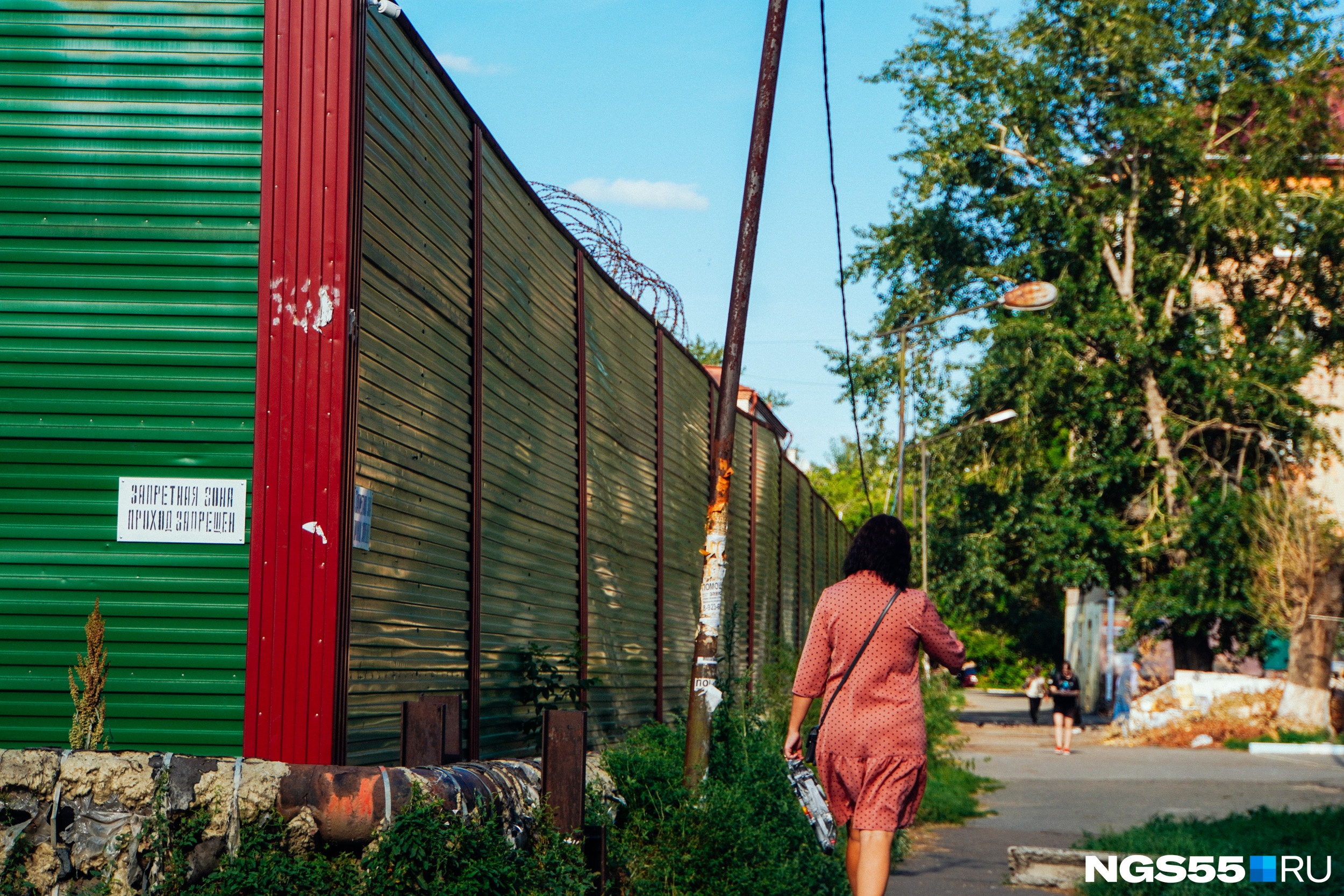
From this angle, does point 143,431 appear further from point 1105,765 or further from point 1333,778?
point 1105,765

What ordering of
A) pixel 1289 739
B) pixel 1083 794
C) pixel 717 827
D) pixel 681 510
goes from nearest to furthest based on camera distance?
pixel 717 827 < pixel 681 510 < pixel 1083 794 < pixel 1289 739

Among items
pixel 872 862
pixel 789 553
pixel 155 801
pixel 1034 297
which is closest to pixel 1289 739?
pixel 1034 297

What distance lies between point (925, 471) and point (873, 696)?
24.2 m

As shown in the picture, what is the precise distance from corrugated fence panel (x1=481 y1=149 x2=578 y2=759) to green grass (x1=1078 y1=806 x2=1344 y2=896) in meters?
3.89

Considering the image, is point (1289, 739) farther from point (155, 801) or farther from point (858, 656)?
point (155, 801)

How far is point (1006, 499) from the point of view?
102ft

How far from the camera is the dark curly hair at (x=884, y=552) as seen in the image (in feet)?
19.0

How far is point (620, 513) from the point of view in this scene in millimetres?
9570

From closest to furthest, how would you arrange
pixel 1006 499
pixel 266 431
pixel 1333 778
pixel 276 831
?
pixel 276 831
pixel 266 431
pixel 1333 778
pixel 1006 499

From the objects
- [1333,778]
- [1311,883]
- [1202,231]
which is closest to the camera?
[1311,883]

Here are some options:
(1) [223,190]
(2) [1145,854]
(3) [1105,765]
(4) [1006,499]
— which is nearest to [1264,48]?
(4) [1006,499]

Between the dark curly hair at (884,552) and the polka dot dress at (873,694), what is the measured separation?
0.17 feet

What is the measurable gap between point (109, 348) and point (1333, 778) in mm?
17685

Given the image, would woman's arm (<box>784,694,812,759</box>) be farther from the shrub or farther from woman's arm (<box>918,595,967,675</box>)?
the shrub
